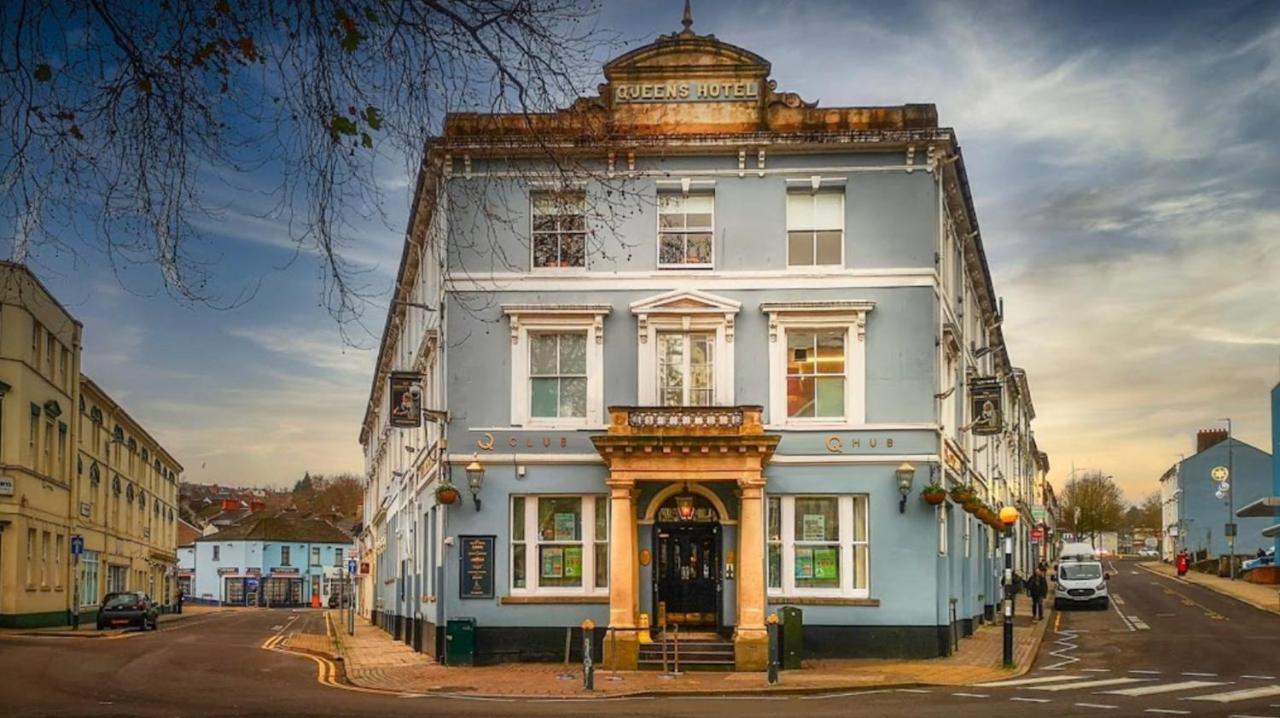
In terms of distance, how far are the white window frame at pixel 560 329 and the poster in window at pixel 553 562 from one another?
102 inches

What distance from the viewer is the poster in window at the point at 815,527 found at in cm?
3120

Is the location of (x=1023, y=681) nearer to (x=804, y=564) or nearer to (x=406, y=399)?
(x=804, y=564)

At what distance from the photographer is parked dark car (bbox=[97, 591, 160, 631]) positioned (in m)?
52.5

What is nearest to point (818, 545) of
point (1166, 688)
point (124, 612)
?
point (1166, 688)

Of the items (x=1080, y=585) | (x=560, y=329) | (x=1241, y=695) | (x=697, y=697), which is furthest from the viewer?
(x=1080, y=585)

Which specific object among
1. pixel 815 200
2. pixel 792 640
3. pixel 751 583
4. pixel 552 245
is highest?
pixel 815 200

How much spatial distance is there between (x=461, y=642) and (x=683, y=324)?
805 centimetres

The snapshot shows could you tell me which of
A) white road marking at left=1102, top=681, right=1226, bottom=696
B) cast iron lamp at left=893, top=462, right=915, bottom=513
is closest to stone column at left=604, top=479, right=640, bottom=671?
cast iron lamp at left=893, top=462, right=915, bottom=513

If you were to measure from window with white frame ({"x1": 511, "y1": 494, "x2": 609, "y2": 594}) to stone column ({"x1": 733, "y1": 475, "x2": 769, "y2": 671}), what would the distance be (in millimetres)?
2957

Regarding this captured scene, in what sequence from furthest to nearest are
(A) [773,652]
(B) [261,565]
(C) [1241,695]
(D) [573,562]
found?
(B) [261,565]
(D) [573,562]
(A) [773,652]
(C) [1241,695]

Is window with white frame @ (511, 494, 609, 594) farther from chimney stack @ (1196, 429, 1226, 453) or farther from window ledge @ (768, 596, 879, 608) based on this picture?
chimney stack @ (1196, 429, 1226, 453)

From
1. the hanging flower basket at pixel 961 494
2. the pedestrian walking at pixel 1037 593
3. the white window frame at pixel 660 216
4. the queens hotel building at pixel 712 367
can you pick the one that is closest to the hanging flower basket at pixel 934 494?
the queens hotel building at pixel 712 367

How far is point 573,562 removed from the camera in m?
31.2

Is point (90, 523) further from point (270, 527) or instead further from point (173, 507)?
point (270, 527)
